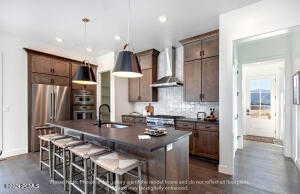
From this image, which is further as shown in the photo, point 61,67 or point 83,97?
point 83,97

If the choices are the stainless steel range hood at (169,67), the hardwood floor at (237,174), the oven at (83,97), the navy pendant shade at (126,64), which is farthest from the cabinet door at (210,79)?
the oven at (83,97)

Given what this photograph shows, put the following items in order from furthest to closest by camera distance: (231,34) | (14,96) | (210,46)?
(14,96) → (210,46) → (231,34)

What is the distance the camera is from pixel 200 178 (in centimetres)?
269

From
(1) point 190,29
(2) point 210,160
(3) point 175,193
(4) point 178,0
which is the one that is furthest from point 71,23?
(2) point 210,160

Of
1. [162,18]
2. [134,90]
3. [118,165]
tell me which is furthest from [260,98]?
[118,165]

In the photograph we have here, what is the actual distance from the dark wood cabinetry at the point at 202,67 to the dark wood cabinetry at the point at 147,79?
47.4 inches

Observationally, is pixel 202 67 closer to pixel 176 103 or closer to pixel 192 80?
pixel 192 80

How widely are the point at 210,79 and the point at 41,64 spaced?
175 inches

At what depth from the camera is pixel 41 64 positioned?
13.6 ft

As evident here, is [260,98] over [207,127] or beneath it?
over

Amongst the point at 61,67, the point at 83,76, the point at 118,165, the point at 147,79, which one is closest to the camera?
the point at 118,165

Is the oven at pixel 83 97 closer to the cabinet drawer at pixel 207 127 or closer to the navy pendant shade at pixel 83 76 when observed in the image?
the navy pendant shade at pixel 83 76

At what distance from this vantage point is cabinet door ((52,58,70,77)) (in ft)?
14.6

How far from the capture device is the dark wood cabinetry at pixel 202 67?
3467mm
